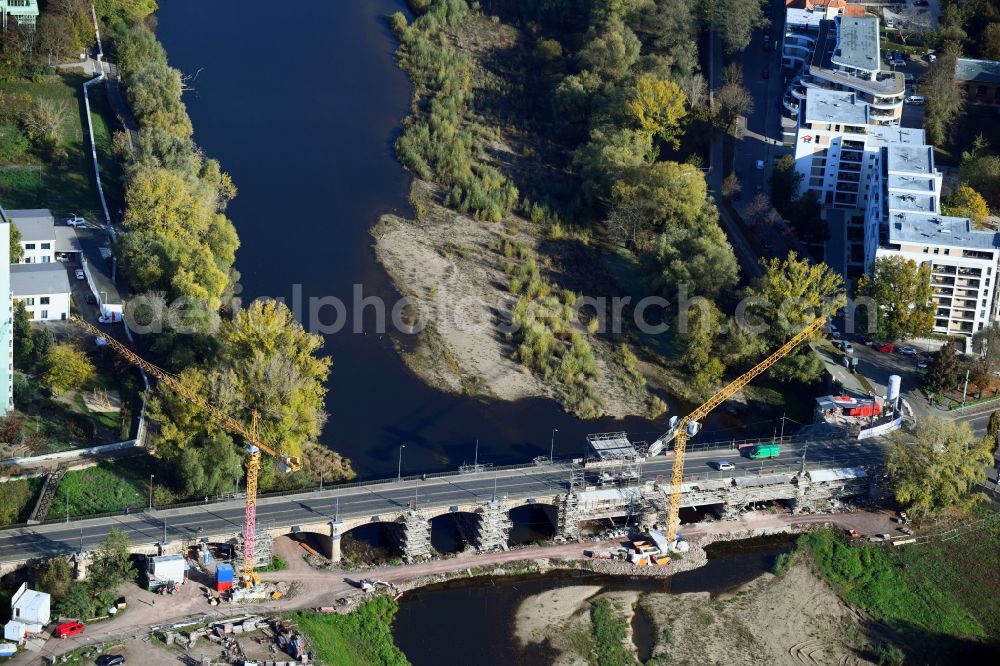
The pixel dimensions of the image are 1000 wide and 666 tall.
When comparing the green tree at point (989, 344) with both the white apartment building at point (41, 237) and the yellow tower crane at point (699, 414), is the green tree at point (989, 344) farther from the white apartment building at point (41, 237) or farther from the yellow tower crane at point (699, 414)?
the white apartment building at point (41, 237)

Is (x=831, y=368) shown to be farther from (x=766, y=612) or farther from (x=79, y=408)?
(x=79, y=408)

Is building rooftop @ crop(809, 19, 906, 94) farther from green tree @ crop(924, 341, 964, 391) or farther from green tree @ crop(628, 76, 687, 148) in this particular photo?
green tree @ crop(924, 341, 964, 391)

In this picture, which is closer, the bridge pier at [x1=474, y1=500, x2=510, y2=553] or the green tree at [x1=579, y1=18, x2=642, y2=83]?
the bridge pier at [x1=474, y1=500, x2=510, y2=553]

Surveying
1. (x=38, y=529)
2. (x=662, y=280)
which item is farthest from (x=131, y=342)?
(x=662, y=280)

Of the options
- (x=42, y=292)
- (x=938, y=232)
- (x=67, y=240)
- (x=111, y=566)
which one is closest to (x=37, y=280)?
(x=42, y=292)

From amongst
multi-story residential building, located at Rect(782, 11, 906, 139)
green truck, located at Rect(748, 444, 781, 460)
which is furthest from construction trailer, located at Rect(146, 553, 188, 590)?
multi-story residential building, located at Rect(782, 11, 906, 139)

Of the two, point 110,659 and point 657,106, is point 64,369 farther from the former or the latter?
point 657,106

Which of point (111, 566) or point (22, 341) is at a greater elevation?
point (22, 341)

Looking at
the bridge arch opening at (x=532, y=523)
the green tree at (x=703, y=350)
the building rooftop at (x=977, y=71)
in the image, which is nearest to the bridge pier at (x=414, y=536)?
the bridge arch opening at (x=532, y=523)
